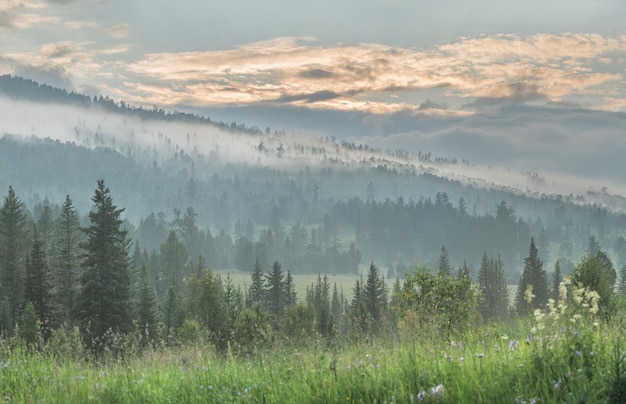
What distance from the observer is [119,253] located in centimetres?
6091

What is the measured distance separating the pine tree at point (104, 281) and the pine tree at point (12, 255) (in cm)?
1365

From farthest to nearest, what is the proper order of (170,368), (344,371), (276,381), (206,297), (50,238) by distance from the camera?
1. (50,238)
2. (206,297)
3. (170,368)
4. (276,381)
5. (344,371)

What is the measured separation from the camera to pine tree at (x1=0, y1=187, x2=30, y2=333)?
72.4 m

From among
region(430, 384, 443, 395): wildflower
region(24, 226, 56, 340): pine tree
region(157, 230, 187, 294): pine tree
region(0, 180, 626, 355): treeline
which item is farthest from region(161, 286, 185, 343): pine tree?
region(430, 384, 443, 395): wildflower

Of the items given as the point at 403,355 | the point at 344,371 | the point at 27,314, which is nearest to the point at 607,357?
the point at 403,355

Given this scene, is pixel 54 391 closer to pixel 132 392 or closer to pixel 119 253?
pixel 132 392

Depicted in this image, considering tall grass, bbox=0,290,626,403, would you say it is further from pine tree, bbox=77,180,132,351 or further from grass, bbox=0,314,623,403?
pine tree, bbox=77,180,132,351

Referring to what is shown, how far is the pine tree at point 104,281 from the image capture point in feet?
193

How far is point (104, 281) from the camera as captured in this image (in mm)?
59219

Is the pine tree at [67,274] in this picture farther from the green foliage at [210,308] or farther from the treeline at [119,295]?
the green foliage at [210,308]

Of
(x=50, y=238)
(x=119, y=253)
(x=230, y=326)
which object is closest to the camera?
(x=119, y=253)

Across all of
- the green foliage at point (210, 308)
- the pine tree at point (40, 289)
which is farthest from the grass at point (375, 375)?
the green foliage at point (210, 308)

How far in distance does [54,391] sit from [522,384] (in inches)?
301

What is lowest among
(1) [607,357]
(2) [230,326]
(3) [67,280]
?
(2) [230,326]
